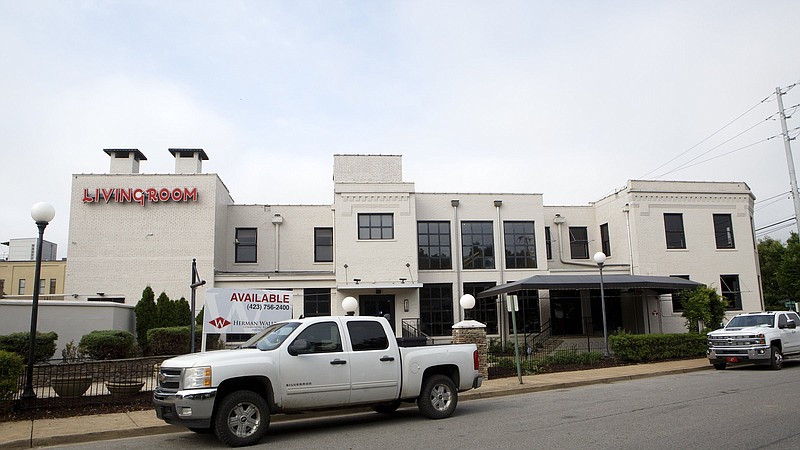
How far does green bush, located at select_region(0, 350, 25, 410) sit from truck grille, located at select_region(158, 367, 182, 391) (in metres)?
3.75

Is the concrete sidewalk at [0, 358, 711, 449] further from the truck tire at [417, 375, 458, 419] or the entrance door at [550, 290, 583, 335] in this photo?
the entrance door at [550, 290, 583, 335]

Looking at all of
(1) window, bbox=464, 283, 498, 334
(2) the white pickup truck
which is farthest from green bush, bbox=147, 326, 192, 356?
(1) window, bbox=464, 283, 498, 334

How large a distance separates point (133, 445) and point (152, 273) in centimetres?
1857

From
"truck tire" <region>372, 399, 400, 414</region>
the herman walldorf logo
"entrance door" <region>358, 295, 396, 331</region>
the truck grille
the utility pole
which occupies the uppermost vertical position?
the utility pole

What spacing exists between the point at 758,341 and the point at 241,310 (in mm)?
14952

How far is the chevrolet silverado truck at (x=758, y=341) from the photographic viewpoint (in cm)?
1870

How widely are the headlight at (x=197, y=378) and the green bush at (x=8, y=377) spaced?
4511mm

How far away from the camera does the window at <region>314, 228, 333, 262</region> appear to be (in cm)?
3238

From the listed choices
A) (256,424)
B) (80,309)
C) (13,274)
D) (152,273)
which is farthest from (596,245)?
(13,274)

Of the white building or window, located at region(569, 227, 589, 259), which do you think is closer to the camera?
the white building

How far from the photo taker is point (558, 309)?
30484 millimetres

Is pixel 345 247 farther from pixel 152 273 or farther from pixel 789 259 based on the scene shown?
pixel 789 259

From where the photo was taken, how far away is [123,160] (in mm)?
29344

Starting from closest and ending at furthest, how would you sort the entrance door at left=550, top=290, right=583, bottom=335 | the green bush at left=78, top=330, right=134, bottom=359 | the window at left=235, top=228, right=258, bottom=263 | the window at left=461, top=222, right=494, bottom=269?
1. the green bush at left=78, top=330, right=134, bottom=359
2. the entrance door at left=550, top=290, right=583, bottom=335
3. the window at left=461, top=222, right=494, bottom=269
4. the window at left=235, top=228, right=258, bottom=263
